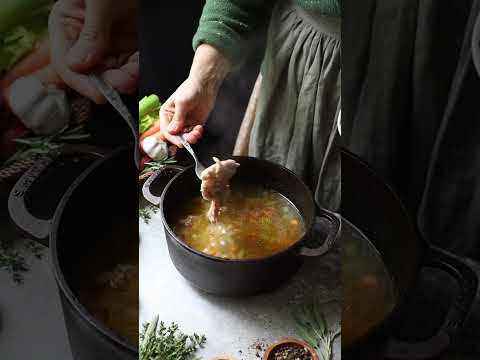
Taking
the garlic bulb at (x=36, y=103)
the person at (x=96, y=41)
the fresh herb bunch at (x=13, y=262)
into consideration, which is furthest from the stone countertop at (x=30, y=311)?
the person at (x=96, y=41)

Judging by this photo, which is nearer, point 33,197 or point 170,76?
point 170,76

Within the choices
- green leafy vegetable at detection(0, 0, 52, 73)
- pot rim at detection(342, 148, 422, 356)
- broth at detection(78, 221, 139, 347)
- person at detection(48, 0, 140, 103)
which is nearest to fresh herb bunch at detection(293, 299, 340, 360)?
pot rim at detection(342, 148, 422, 356)

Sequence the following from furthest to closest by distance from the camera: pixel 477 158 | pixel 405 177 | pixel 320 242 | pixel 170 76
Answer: pixel 405 177 → pixel 477 158 → pixel 320 242 → pixel 170 76

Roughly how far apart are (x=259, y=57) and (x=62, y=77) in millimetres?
271

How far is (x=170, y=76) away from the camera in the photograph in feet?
2.37

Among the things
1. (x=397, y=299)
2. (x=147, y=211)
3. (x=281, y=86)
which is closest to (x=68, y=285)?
(x=147, y=211)

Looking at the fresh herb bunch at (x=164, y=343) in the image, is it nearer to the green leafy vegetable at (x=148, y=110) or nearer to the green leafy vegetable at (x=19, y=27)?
the green leafy vegetable at (x=148, y=110)

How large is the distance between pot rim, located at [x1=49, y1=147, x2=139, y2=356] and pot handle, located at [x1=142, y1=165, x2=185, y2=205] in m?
0.13

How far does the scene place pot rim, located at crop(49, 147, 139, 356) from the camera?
856 mm

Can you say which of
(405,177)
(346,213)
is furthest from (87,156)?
(405,177)

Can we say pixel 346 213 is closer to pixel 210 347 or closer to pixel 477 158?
pixel 477 158

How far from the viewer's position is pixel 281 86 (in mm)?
803

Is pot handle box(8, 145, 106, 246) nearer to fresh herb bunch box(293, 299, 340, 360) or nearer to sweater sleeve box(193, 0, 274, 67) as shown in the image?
sweater sleeve box(193, 0, 274, 67)

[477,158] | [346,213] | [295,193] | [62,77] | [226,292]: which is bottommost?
[346,213]
